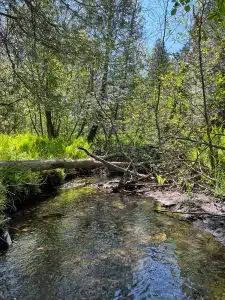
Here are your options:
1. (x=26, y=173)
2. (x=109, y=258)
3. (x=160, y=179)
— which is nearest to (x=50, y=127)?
(x=26, y=173)

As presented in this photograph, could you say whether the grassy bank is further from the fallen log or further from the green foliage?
the green foliage

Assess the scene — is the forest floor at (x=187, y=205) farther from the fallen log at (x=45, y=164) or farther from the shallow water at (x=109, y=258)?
the fallen log at (x=45, y=164)

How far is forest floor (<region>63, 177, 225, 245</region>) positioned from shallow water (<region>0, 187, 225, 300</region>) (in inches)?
10.2

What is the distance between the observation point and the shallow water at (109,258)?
3801mm

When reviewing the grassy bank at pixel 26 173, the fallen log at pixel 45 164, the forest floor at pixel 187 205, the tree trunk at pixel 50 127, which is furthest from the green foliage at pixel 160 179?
the tree trunk at pixel 50 127

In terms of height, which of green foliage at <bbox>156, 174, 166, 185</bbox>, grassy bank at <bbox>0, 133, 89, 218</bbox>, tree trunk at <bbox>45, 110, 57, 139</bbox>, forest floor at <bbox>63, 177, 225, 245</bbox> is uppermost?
tree trunk at <bbox>45, 110, 57, 139</bbox>

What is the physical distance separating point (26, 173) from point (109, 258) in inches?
152

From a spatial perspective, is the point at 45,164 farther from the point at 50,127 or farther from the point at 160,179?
the point at 50,127

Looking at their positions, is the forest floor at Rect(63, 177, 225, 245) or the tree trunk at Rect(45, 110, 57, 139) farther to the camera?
the tree trunk at Rect(45, 110, 57, 139)

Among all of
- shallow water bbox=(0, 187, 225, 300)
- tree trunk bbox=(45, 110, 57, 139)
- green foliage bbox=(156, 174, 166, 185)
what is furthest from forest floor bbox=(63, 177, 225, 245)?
tree trunk bbox=(45, 110, 57, 139)

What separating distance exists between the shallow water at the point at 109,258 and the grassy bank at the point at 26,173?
25.3 inches

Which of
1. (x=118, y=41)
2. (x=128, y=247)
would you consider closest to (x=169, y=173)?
(x=128, y=247)

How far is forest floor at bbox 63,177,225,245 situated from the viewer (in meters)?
5.86

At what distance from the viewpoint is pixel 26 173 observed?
7.84m
